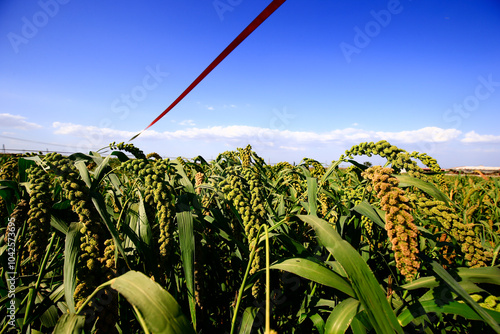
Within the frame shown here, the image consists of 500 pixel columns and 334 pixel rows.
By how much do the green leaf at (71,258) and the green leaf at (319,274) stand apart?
758 millimetres

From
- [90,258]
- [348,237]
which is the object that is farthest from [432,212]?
[90,258]

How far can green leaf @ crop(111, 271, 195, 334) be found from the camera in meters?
0.61

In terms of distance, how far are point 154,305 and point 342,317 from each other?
697 mm

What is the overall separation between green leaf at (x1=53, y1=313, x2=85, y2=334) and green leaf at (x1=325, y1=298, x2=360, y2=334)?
875 mm

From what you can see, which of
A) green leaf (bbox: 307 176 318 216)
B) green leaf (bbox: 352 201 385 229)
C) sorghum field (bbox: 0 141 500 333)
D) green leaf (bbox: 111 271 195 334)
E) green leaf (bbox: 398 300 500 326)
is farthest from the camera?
green leaf (bbox: 307 176 318 216)

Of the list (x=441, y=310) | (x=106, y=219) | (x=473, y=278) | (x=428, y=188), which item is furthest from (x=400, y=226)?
(x=106, y=219)

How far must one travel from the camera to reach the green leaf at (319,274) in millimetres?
873

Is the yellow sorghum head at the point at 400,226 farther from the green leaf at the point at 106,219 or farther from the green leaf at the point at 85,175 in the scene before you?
the green leaf at the point at 85,175

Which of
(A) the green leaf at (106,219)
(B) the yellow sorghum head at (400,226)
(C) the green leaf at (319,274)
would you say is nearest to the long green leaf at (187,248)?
(A) the green leaf at (106,219)

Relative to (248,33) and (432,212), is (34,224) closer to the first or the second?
(248,33)

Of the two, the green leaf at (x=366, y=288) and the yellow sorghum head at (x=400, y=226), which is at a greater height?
the yellow sorghum head at (x=400, y=226)

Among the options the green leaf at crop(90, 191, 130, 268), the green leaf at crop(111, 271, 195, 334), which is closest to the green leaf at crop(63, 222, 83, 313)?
the green leaf at crop(90, 191, 130, 268)

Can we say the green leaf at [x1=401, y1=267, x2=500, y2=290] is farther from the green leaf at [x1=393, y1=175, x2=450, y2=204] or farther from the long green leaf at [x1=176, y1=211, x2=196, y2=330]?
the long green leaf at [x1=176, y1=211, x2=196, y2=330]

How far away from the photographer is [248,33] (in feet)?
2.20
